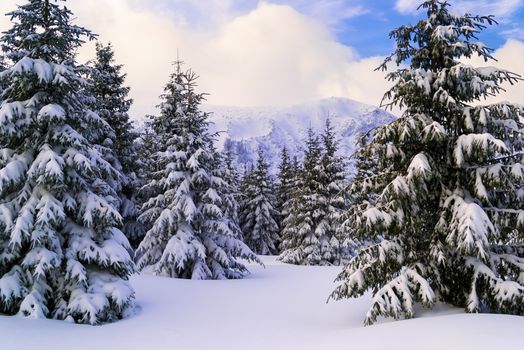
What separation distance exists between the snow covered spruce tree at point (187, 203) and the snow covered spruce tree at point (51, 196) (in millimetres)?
7871

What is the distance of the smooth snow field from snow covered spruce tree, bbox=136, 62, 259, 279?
4165 mm

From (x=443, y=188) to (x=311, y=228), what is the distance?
Answer: 23.2 meters

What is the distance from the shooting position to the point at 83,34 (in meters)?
11.6

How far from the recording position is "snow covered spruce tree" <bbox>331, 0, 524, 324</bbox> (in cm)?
870

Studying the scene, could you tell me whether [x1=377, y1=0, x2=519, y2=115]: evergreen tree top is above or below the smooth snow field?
above

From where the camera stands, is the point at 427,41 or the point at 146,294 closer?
the point at 427,41

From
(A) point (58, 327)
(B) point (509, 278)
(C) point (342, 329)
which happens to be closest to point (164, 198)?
(A) point (58, 327)

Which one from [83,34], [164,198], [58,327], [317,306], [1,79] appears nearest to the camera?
[58,327]

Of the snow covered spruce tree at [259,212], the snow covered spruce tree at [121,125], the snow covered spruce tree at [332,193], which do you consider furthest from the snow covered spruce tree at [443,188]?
the snow covered spruce tree at [259,212]

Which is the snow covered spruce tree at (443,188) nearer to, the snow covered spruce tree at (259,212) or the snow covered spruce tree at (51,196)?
the snow covered spruce tree at (51,196)

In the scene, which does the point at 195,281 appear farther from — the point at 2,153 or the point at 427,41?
the point at 427,41

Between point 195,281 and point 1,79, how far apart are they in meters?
11.1

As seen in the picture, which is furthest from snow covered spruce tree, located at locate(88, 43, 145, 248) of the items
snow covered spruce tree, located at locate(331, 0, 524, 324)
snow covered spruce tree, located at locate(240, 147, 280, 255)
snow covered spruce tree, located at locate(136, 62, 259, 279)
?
snow covered spruce tree, located at locate(240, 147, 280, 255)

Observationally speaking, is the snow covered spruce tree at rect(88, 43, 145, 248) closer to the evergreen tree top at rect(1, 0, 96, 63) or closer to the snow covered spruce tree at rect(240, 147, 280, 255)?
the evergreen tree top at rect(1, 0, 96, 63)
